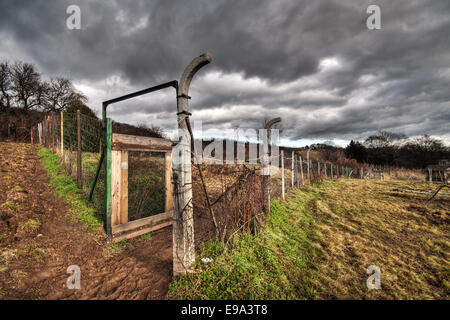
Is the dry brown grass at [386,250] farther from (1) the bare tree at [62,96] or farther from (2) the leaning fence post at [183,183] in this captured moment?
(1) the bare tree at [62,96]

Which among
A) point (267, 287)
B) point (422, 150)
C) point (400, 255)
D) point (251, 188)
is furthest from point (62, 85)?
point (422, 150)

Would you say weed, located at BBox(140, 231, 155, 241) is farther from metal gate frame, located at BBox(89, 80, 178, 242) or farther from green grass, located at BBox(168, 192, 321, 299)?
green grass, located at BBox(168, 192, 321, 299)

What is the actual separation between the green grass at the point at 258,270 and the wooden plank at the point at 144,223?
1.81m

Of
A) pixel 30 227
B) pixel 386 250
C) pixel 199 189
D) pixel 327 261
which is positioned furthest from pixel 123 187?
pixel 386 250

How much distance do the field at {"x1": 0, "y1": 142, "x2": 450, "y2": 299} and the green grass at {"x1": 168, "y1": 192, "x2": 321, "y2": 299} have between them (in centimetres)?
2

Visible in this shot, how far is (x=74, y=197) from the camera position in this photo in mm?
4863

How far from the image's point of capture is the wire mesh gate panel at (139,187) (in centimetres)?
383

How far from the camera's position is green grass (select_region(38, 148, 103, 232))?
4.13m

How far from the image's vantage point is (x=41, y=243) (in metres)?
3.32

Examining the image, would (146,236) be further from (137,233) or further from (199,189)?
(199,189)

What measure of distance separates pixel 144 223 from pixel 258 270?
9.14 ft

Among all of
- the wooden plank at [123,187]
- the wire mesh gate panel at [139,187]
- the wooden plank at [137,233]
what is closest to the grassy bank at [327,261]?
the wooden plank at [137,233]

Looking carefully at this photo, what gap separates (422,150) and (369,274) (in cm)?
5610

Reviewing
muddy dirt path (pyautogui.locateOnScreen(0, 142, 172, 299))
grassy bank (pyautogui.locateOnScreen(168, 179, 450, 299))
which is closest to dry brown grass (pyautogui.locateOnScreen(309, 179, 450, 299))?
grassy bank (pyautogui.locateOnScreen(168, 179, 450, 299))
